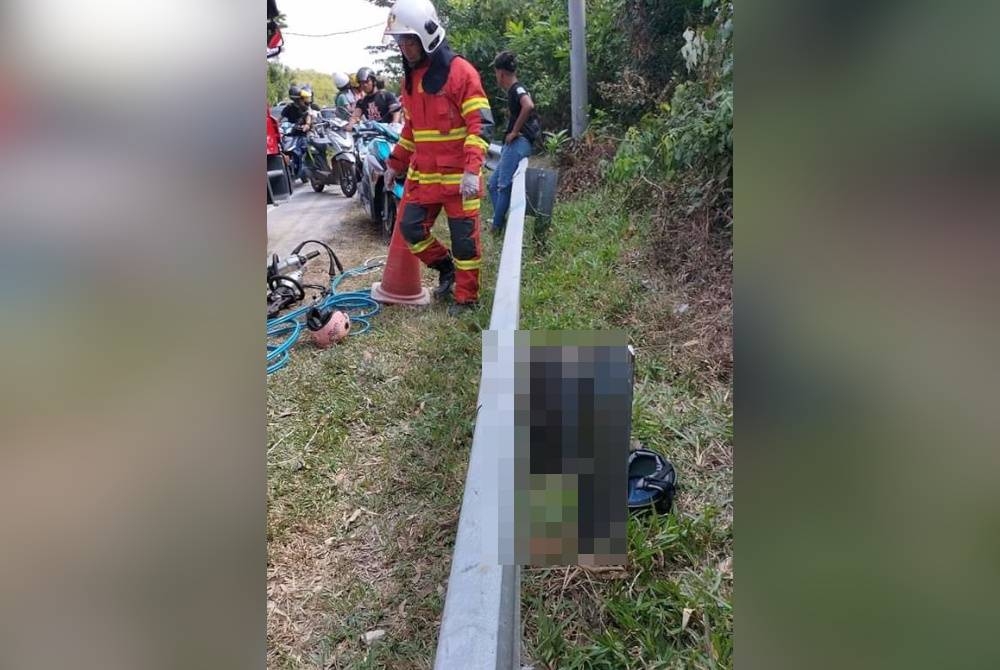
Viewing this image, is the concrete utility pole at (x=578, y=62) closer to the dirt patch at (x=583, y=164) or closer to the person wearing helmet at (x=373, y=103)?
the dirt patch at (x=583, y=164)

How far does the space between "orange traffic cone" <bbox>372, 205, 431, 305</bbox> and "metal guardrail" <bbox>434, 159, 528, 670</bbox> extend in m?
3.22

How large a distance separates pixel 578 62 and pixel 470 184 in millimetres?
6345

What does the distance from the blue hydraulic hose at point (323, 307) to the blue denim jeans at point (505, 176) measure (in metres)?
2.27

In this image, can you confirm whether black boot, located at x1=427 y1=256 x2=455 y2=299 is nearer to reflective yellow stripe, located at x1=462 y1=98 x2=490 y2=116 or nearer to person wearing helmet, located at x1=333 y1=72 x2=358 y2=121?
reflective yellow stripe, located at x1=462 y1=98 x2=490 y2=116

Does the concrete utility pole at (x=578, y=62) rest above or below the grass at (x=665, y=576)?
above

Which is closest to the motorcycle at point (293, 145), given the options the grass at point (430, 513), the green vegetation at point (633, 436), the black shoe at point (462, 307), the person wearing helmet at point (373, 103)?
the person wearing helmet at point (373, 103)

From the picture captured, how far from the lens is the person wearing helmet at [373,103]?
12.0 m

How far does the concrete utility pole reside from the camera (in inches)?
382

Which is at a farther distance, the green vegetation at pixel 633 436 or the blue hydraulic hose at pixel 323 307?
the blue hydraulic hose at pixel 323 307
